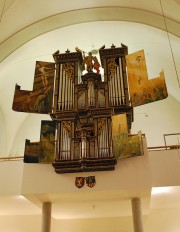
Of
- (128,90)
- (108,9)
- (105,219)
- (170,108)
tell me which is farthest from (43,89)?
(170,108)

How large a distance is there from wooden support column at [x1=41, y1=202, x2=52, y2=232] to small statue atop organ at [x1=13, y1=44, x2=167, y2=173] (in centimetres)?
188

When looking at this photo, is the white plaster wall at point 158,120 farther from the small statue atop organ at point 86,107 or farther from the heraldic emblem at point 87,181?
the heraldic emblem at point 87,181

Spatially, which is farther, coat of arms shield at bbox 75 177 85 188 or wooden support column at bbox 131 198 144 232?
wooden support column at bbox 131 198 144 232

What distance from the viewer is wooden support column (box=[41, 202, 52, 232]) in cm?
959

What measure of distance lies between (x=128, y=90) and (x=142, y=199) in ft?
11.9

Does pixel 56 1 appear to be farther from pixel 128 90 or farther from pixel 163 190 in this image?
pixel 163 190

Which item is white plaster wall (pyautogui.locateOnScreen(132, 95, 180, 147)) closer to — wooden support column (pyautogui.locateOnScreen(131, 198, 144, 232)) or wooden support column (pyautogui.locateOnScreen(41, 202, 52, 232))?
wooden support column (pyautogui.locateOnScreen(131, 198, 144, 232))

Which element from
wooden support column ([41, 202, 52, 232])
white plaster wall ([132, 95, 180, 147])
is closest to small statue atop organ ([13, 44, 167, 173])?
wooden support column ([41, 202, 52, 232])

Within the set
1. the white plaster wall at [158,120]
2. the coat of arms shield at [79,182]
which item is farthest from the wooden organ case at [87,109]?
the white plaster wall at [158,120]

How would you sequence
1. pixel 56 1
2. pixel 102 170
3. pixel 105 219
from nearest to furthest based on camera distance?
pixel 102 170 < pixel 56 1 < pixel 105 219

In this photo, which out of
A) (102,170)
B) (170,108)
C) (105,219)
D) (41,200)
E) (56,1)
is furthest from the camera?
(170,108)

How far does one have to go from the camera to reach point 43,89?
10477mm

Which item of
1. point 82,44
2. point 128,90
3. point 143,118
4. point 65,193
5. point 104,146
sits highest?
point 82,44

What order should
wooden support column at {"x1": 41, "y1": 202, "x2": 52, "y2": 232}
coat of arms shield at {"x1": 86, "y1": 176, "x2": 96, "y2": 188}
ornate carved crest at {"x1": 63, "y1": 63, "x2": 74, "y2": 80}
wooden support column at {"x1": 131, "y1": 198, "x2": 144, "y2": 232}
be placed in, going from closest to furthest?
coat of arms shield at {"x1": 86, "y1": 176, "x2": 96, "y2": 188}
wooden support column at {"x1": 131, "y1": 198, "x2": 144, "y2": 232}
wooden support column at {"x1": 41, "y1": 202, "x2": 52, "y2": 232}
ornate carved crest at {"x1": 63, "y1": 63, "x2": 74, "y2": 80}
